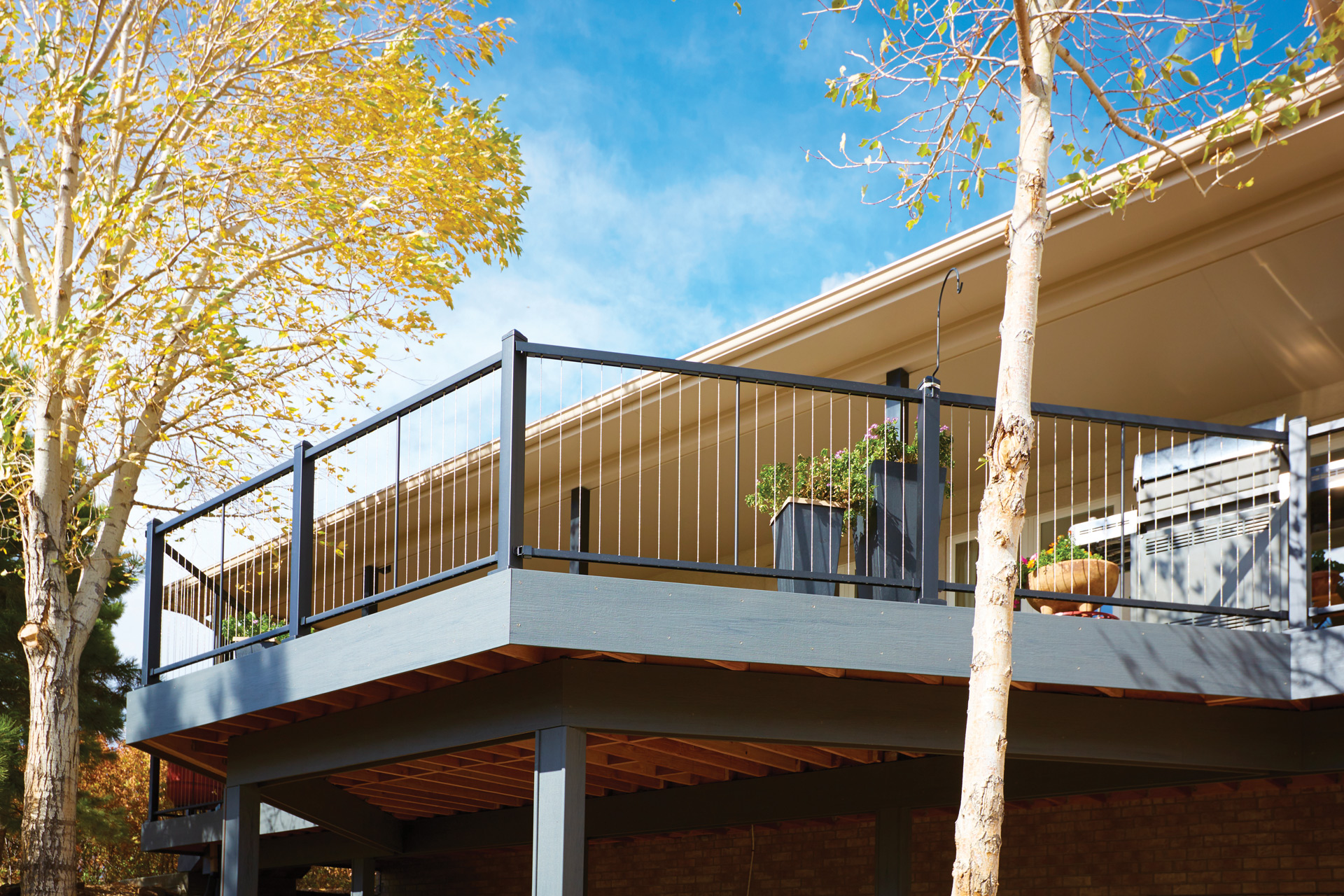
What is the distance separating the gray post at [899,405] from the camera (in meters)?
6.82

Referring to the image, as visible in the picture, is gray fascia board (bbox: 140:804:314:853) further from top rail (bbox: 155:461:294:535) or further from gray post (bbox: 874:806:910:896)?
gray post (bbox: 874:806:910:896)

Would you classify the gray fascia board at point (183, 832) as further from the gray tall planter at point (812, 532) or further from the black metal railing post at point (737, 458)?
the gray tall planter at point (812, 532)

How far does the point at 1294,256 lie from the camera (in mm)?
7559

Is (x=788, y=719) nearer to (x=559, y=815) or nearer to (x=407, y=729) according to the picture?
(x=559, y=815)

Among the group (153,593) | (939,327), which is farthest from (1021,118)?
(153,593)

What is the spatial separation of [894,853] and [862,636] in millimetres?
2378

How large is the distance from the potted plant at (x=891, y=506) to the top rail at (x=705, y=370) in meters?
0.66

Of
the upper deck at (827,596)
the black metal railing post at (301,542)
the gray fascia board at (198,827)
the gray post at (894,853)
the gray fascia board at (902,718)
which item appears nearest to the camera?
the upper deck at (827,596)

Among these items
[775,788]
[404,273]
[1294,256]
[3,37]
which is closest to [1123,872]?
[775,788]

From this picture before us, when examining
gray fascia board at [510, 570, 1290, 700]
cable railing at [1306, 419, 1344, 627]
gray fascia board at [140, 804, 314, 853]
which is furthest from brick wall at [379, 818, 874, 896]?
gray fascia board at [510, 570, 1290, 700]

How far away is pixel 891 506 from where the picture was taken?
6715 millimetres

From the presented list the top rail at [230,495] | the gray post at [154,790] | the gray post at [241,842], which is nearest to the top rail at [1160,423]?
the top rail at [230,495]

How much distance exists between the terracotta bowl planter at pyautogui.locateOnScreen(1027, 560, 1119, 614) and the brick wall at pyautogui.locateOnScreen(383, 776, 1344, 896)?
6.93 ft

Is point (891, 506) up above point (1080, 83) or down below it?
below
